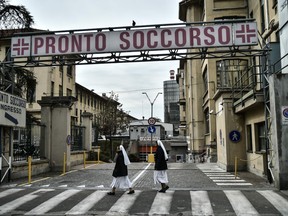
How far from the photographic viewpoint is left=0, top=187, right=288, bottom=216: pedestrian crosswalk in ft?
27.9

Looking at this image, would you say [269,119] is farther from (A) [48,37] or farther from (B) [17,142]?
(B) [17,142]

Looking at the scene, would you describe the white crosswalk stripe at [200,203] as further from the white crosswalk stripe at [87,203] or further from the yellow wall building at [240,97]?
the yellow wall building at [240,97]

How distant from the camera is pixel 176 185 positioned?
40.8 feet

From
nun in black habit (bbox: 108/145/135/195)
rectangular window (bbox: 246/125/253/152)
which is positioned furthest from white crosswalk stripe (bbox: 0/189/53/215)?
rectangular window (bbox: 246/125/253/152)

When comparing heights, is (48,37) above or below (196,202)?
above

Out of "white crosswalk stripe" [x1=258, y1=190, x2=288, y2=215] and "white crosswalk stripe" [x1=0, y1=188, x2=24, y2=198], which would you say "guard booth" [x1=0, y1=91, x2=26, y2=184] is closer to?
"white crosswalk stripe" [x1=0, y1=188, x2=24, y2=198]

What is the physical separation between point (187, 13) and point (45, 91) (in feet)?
58.9

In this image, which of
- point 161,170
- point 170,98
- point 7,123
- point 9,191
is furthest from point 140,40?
point 170,98

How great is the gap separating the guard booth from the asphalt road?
0.80 meters

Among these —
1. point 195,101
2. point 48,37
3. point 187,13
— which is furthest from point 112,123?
point 48,37

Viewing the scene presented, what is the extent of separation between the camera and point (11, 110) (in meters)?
13.6

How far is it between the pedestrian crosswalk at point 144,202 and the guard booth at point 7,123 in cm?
244

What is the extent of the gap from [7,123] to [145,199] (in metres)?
6.65

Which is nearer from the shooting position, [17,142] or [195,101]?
[17,142]
